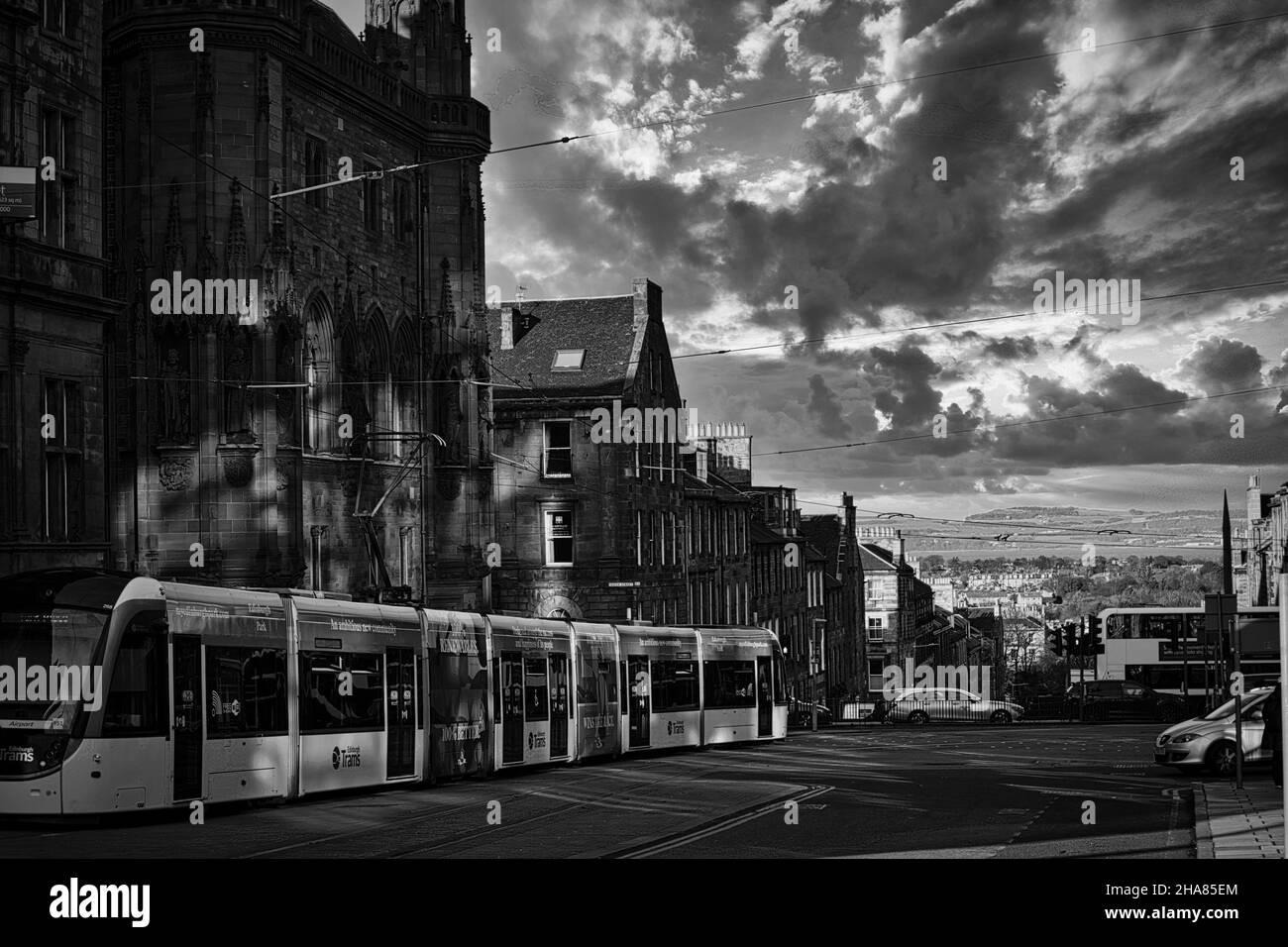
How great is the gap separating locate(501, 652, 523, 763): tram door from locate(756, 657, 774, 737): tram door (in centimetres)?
1336

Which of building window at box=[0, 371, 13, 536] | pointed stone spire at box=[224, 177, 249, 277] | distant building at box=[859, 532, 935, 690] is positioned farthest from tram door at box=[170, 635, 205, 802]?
distant building at box=[859, 532, 935, 690]

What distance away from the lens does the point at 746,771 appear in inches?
1176

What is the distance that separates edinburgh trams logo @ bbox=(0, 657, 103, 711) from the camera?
18.9 m

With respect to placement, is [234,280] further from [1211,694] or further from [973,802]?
[1211,694]

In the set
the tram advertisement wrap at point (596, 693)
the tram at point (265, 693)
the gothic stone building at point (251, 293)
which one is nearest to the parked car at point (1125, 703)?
the tram advertisement wrap at point (596, 693)

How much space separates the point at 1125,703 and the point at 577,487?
79.5 ft

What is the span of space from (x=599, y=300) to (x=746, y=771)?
38.7 meters

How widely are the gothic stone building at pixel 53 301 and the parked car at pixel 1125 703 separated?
43368 mm

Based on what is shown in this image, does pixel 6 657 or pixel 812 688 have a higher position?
pixel 6 657

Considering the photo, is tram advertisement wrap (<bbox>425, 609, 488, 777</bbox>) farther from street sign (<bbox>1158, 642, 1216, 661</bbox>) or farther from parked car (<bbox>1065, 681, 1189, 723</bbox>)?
street sign (<bbox>1158, 642, 1216, 661</bbox>)

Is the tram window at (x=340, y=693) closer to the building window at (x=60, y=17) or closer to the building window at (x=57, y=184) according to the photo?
the building window at (x=57, y=184)

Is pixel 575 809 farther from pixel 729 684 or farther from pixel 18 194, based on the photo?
pixel 729 684
